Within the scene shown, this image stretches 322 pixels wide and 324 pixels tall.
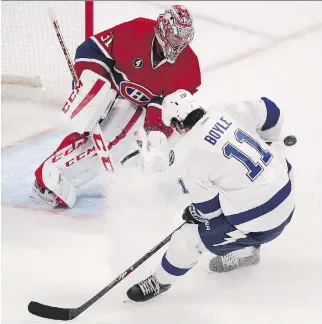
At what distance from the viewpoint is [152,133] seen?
222 cm

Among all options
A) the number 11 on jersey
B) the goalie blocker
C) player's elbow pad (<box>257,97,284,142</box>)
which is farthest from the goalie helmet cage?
the number 11 on jersey

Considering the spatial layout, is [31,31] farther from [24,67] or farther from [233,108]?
[233,108]

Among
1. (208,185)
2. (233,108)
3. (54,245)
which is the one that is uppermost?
(233,108)

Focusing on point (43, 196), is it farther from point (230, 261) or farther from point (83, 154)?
point (230, 261)

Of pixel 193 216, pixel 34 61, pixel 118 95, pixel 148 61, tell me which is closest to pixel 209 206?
pixel 193 216

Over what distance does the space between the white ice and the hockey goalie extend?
140mm

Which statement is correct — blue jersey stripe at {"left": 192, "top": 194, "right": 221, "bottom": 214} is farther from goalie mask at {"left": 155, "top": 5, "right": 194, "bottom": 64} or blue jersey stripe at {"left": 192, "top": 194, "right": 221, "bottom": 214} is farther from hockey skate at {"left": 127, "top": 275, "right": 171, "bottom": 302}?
goalie mask at {"left": 155, "top": 5, "right": 194, "bottom": 64}

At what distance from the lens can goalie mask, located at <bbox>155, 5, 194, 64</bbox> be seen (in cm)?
230

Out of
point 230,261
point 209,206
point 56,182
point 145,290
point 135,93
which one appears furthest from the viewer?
point 56,182

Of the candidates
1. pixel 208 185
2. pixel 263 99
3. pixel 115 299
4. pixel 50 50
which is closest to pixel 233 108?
pixel 263 99

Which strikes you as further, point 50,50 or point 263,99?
point 50,50

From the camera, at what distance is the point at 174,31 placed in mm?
2291

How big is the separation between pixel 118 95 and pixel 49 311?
2.93 ft

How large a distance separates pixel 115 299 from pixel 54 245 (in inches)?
15.1
